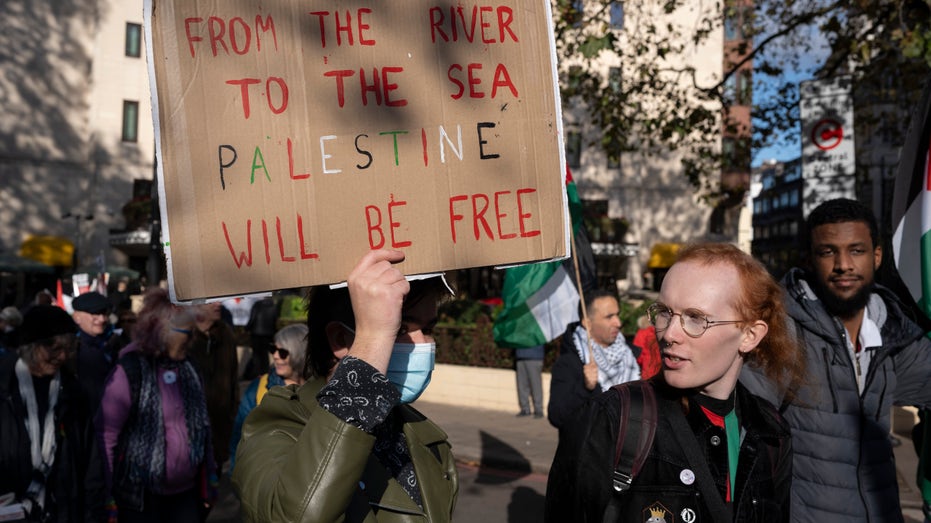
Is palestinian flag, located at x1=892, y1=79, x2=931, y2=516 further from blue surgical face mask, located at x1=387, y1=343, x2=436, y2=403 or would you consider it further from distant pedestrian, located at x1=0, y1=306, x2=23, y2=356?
distant pedestrian, located at x1=0, y1=306, x2=23, y2=356

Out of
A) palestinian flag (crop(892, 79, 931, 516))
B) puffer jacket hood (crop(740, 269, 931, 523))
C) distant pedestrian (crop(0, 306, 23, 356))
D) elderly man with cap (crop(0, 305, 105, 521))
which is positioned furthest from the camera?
distant pedestrian (crop(0, 306, 23, 356))

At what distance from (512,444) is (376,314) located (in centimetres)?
922

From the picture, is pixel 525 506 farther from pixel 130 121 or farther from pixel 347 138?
pixel 130 121

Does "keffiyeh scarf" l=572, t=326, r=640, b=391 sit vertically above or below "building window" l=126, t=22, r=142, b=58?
below

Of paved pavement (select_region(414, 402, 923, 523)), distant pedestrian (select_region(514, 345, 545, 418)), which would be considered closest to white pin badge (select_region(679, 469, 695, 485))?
paved pavement (select_region(414, 402, 923, 523))

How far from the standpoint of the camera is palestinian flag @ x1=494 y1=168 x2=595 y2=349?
6461mm

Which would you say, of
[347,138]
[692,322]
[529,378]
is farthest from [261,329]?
[347,138]

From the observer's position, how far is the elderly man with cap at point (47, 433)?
404 centimetres

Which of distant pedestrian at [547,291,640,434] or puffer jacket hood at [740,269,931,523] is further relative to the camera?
distant pedestrian at [547,291,640,434]

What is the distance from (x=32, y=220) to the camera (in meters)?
34.4

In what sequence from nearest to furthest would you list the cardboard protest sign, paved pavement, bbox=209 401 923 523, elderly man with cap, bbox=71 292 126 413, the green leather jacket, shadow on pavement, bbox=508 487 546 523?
the green leather jacket → the cardboard protest sign → elderly man with cap, bbox=71 292 126 413 → shadow on pavement, bbox=508 487 546 523 → paved pavement, bbox=209 401 923 523

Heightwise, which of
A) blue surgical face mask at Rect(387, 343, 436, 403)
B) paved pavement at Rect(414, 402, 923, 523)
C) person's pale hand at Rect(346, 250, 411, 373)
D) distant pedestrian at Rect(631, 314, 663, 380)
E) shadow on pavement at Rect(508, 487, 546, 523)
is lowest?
paved pavement at Rect(414, 402, 923, 523)

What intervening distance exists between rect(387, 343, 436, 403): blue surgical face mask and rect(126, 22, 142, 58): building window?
36.8 metres

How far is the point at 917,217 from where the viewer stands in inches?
141
